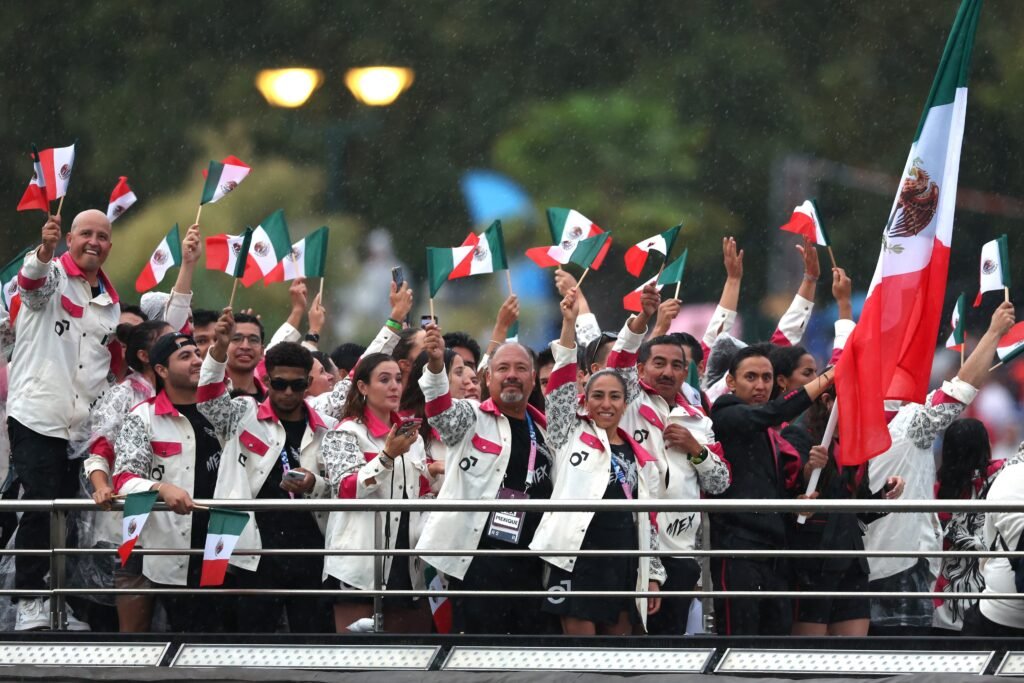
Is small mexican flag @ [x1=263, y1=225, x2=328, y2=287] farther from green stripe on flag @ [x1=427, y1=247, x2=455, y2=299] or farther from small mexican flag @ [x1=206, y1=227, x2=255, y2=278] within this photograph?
green stripe on flag @ [x1=427, y1=247, x2=455, y2=299]

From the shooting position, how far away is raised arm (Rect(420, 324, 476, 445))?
844cm

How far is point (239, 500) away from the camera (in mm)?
8438

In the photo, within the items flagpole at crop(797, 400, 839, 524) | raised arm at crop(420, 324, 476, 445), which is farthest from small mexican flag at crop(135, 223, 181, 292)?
flagpole at crop(797, 400, 839, 524)

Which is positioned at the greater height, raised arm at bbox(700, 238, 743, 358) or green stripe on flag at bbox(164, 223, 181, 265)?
green stripe on flag at bbox(164, 223, 181, 265)

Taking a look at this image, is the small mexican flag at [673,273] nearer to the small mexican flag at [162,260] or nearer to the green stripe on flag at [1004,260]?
the green stripe on flag at [1004,260]

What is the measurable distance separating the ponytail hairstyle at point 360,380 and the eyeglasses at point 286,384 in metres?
0.24

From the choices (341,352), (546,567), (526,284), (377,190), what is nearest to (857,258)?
(526,284)

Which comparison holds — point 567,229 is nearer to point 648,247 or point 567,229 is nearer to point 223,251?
point 648,247

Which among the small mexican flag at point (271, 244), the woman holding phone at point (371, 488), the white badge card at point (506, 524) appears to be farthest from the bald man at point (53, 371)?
the white badge card at point (506, 524)

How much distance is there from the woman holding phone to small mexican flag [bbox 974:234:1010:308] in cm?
291

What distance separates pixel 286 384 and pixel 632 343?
165cm

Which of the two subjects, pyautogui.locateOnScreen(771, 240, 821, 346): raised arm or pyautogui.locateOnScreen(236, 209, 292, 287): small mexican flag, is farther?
pyautogui.locateOnScreen(771, 240, 821, 346): raised arm

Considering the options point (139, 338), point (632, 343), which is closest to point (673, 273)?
point (632, 343)

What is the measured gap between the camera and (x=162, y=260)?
1119 cm
